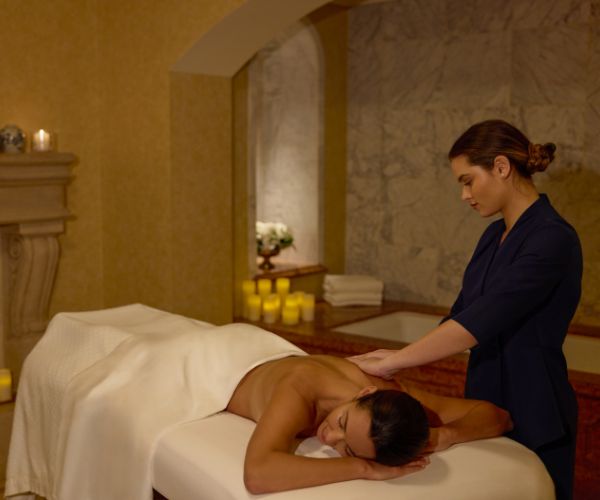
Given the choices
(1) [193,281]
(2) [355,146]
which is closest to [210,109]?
(1) [193,281]

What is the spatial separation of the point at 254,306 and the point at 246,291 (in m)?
0.10

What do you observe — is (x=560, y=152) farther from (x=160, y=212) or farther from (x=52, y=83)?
(x=52, y=83)

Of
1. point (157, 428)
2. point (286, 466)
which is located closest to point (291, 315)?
point (157, 428)

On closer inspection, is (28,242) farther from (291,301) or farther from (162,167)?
(291,301)

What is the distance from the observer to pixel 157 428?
6.79 ft

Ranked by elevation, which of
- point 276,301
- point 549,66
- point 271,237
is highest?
point 549,66

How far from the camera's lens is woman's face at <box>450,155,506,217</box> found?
1968 mm

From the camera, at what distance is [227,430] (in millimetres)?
2033

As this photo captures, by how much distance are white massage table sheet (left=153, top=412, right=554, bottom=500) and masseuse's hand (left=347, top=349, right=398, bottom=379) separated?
0.23 metres

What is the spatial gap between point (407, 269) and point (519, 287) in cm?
258

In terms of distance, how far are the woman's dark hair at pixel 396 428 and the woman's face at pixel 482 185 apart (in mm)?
526

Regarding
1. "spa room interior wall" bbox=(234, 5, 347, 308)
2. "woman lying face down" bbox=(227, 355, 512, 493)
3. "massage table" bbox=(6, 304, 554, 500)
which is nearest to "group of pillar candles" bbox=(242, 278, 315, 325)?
"spa room interior wall" bbox=(234, 5, 347, 308)

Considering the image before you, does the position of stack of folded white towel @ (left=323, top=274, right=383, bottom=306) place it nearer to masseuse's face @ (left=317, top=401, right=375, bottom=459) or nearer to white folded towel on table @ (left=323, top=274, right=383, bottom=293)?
white folded towel on table @ (left=323, top=274, right=383, bottom=293)

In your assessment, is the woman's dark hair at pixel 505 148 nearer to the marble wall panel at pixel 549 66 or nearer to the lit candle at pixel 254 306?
the marble wall panel at pixel 549 66
